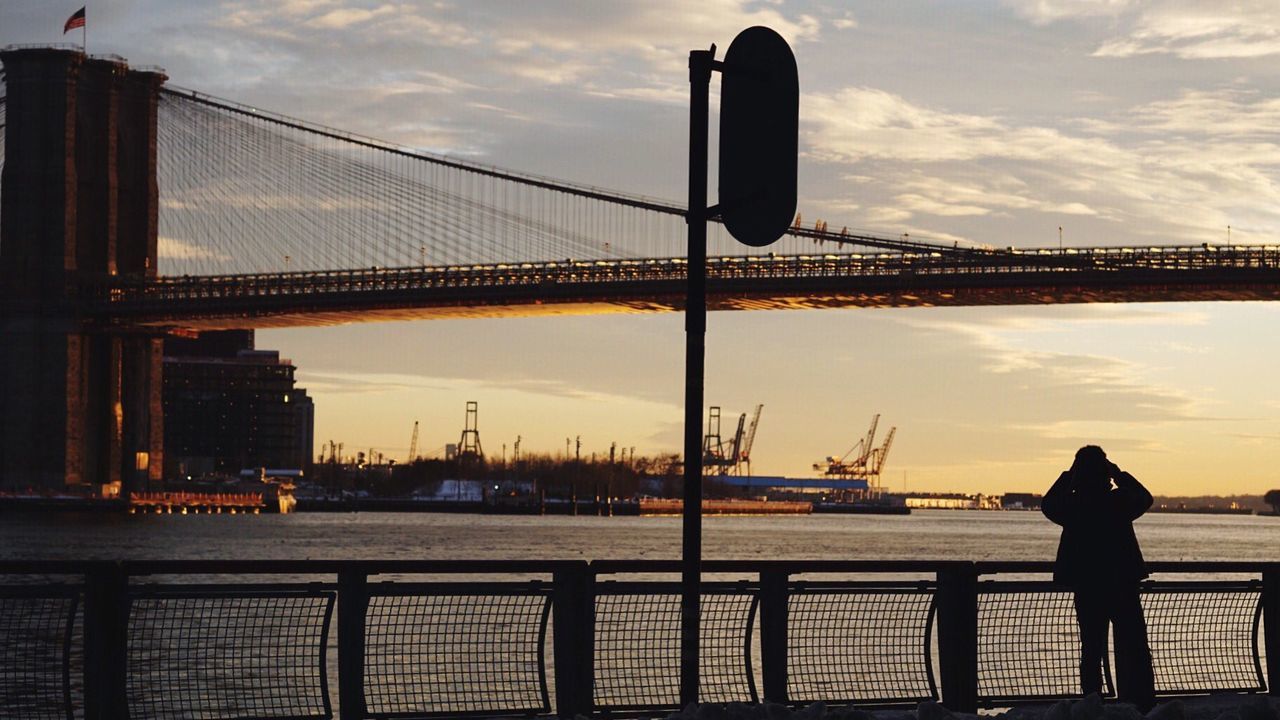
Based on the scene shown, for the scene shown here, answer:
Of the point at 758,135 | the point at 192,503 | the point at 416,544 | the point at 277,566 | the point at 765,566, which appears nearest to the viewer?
the point at 758,135

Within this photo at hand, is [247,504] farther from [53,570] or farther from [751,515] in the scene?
[53,570]

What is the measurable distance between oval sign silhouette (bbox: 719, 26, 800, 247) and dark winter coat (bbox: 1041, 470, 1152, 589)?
8.91ft

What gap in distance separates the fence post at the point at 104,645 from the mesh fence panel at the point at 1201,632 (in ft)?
19.1

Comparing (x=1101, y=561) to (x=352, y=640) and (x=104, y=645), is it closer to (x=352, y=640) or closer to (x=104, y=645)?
(x=352, y=640)

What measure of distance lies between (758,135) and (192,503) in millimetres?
95328

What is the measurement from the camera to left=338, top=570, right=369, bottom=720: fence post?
907 centimetres

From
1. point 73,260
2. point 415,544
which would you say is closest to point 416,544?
point 415,544

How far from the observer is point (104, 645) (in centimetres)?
878

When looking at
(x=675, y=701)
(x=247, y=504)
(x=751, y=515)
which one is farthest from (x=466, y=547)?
(x=751, y=515)

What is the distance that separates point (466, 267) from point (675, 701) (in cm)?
5217

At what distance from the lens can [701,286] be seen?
7.68m

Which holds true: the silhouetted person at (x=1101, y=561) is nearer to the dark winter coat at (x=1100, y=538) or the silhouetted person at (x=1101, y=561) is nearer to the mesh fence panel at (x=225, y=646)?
the dark winter coat at (x=1100, y=538)

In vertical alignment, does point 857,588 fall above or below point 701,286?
below

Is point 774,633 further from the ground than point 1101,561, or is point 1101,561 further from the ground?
point 1101,561
